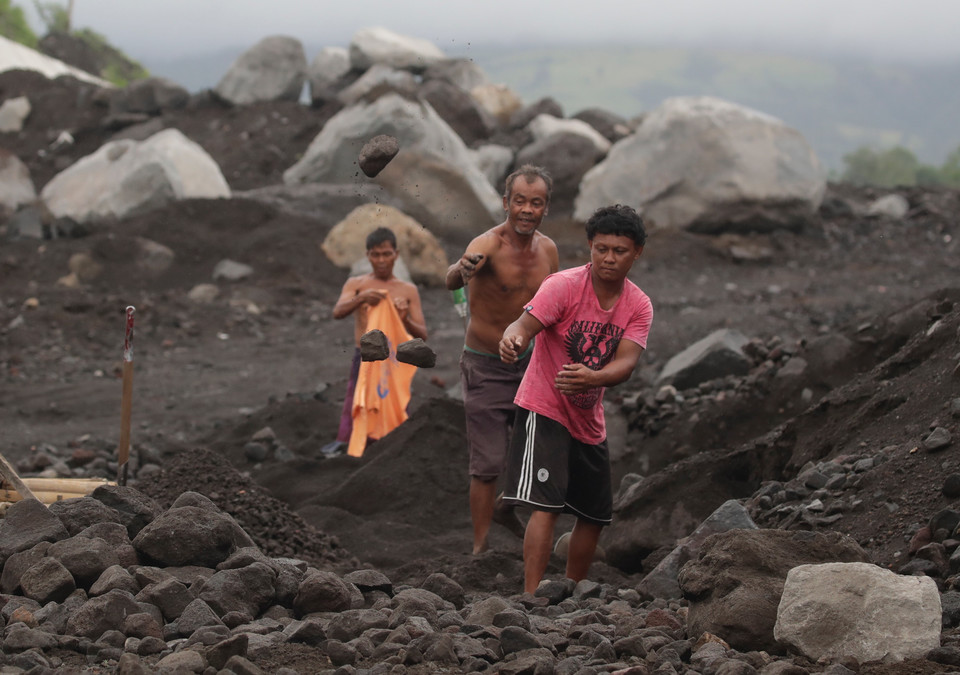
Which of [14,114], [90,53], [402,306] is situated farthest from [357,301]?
[90,53]

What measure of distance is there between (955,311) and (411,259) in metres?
10.0

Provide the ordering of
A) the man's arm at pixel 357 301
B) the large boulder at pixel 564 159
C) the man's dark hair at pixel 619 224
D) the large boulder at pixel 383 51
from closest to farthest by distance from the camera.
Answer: the man's dark hair at pixel 619 224 < the man's arm at pixel 357 301 < the large boulder at pixel 564 159 < the large boulder at pixel 383 51

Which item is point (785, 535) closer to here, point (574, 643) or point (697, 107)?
point (574, 643)

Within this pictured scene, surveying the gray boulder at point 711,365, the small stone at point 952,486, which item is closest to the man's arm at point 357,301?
the gray boulder at point 711,365

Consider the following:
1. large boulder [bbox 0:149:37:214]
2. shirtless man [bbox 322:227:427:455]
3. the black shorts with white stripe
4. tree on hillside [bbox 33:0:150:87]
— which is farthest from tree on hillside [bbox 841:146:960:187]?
the black shorts with white stripe

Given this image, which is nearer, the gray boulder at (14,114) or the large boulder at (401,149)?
the large boulder at (401,149)

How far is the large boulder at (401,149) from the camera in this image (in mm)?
18094

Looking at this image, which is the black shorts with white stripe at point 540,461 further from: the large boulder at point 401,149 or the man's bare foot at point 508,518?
the large boulder at point 401,149

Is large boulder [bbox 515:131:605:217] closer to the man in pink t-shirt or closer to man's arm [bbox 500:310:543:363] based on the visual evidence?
the man in pink t-shirt

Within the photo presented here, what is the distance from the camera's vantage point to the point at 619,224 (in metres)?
4.64

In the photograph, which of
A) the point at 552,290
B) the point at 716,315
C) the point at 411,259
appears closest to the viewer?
the point at 552,290

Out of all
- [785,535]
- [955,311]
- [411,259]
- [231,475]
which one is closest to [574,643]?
[785,535]

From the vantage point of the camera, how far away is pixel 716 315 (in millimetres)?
13289

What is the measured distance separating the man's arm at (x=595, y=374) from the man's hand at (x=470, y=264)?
1.00 meters
